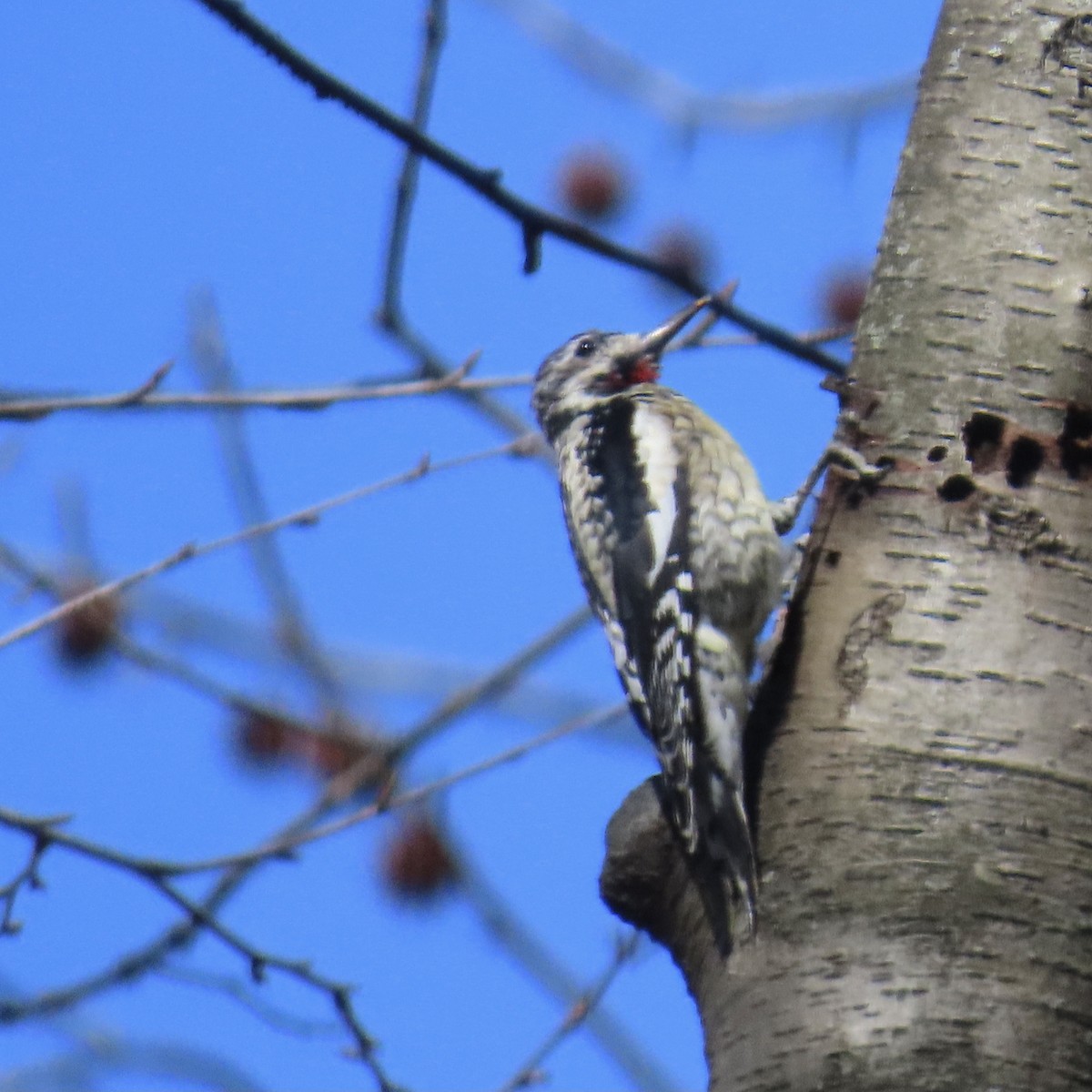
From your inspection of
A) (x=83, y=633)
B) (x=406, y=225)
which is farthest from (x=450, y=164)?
(x=83, y=633)

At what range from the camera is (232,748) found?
4363 mm

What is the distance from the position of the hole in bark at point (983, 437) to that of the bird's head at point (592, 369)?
1731 millimetres

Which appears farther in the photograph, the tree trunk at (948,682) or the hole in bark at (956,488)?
the hole in bark at (956,488)

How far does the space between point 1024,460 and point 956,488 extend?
0.14 meters

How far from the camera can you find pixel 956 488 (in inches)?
119

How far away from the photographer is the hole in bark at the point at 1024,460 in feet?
9.98

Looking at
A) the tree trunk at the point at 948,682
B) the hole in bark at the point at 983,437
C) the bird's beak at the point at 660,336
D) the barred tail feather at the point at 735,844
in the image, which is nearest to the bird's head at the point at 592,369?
the bird's beak at the point at 660,336

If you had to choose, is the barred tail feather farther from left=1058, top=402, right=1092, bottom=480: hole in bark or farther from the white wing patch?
the white wing patch

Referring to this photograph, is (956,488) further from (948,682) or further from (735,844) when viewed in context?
(735,844)

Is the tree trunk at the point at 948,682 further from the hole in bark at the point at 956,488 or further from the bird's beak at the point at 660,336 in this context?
the bird's beak at the point at 660,336

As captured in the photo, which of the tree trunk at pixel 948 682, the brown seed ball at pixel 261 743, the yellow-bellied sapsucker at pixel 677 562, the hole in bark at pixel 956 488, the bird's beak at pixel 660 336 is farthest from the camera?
the bird's beak at pixel 660 336

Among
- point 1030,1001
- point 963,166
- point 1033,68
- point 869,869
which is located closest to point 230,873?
point 869,869

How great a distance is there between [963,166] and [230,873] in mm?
2052

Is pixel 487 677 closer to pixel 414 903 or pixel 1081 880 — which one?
pixel 414 903
